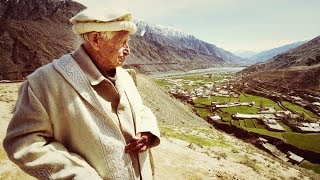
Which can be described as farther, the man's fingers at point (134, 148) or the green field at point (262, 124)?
the green field at point (262, 124)

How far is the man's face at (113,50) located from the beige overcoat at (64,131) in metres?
0.20

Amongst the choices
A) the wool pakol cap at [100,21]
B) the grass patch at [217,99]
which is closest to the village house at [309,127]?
the grass patch at [217,99]

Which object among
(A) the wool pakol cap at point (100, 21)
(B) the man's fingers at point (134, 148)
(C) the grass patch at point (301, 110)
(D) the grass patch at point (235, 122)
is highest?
(A) the wool pakol cap at point (100, 21)

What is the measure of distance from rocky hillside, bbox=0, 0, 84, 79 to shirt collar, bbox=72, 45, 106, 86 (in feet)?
270

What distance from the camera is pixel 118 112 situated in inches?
83.6

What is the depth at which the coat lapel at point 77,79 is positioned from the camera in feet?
6.22

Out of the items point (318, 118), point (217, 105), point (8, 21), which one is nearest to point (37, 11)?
point (8, 21)

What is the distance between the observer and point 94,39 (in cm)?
203

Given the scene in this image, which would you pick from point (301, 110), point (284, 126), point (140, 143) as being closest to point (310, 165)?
point (284, 126)

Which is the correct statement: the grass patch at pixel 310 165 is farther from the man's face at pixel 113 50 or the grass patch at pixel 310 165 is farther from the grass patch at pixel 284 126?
the man's face at pixel 113 50

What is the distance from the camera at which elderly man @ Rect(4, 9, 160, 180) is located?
1.71 metres

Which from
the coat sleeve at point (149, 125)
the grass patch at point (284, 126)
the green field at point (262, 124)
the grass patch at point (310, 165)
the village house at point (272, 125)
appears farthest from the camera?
the grass patch at point (284, 126)

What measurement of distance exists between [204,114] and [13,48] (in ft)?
240

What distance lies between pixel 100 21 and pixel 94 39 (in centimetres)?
14
